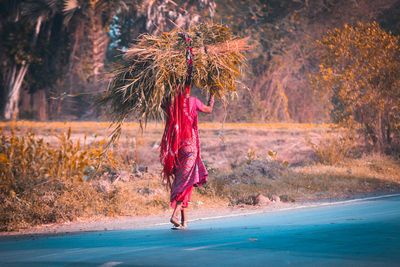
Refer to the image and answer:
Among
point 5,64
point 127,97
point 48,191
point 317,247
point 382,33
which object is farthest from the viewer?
point 5,64

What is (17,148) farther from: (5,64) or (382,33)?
(5,64)

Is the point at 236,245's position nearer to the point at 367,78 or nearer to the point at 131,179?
the point at 131,179

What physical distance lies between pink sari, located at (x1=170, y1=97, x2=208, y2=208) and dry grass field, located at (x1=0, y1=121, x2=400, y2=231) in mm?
1410

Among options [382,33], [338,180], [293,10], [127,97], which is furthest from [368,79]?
[293,10]

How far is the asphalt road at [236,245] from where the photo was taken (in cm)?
535

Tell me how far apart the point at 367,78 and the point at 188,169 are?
10.1 m

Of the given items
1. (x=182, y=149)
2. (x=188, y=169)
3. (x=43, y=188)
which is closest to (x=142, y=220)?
(x=188, y=169)

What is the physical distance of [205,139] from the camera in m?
21.0

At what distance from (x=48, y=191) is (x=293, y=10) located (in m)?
24.1

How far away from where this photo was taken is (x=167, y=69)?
8109 mm

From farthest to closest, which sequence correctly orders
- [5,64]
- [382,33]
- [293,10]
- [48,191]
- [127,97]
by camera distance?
[293,10] → [5,64] → [382,33] → [48,191] → [127,97]

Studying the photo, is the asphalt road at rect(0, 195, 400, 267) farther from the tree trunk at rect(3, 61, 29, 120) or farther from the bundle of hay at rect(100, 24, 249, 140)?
the tree trunk at rect(3, 61, 29, 120)

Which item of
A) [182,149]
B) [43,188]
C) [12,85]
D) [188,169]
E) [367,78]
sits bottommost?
[43,188]

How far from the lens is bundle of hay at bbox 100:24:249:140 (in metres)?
8.07
